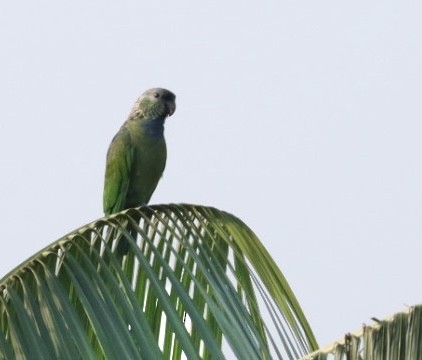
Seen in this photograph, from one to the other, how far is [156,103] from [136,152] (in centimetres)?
37

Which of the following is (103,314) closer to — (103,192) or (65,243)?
(65,243)

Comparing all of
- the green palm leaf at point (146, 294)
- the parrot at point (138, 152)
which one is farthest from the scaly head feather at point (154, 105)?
the green palm leaf at point (146, 294)

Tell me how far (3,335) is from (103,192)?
13.0ft

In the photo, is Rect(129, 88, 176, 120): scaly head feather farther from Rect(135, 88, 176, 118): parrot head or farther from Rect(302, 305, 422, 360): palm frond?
Rect(302, 305, 422, 360): palm frond

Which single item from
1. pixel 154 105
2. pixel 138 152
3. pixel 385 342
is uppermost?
pixel 154 105

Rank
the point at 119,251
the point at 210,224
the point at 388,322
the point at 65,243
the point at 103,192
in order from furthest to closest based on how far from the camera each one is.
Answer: the point at 103,192, the point at 210,224, the point at 119,251, the point at 65,243, the point at 388,322

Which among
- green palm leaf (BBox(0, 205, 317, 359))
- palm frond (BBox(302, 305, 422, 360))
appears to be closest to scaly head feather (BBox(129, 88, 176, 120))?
green palm leaf (BBox(0, 205, 317, 359))

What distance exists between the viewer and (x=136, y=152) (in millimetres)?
7434

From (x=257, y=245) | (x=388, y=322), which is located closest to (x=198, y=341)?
(x=257, y=245)

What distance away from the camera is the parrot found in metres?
7.48

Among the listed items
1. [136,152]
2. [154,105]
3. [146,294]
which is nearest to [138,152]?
[136,152]

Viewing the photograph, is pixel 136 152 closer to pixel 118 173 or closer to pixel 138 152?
pixel 138 152

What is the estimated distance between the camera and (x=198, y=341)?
14.8 feet

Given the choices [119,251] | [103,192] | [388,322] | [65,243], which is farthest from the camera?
[103,192]
